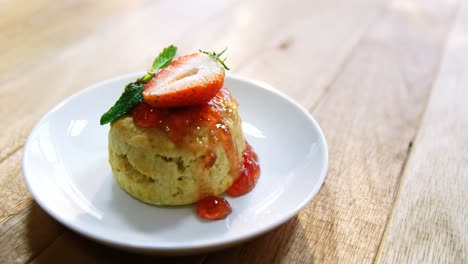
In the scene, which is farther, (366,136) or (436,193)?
(366,136)

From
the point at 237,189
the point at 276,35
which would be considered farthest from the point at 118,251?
the point at 276,35

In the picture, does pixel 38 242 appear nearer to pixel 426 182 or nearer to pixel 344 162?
pixel 344 162

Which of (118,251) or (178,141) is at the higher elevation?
(178,141)

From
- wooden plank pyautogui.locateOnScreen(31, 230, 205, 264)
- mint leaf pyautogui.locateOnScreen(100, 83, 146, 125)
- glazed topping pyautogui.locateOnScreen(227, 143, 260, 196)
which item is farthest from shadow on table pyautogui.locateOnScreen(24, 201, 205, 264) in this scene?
mint leaf pyautogui.locateOnScreen(100, 83, 146, 125)

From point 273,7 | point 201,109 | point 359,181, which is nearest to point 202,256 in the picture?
point 201,109

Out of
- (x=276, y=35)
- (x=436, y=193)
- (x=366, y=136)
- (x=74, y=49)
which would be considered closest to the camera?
(x=436, y=193)

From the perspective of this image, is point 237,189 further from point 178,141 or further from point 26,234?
point 26,234

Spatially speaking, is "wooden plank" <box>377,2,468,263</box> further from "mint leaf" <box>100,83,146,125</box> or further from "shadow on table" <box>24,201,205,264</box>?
"mint leaf" <box>100,83,146,125</box>
